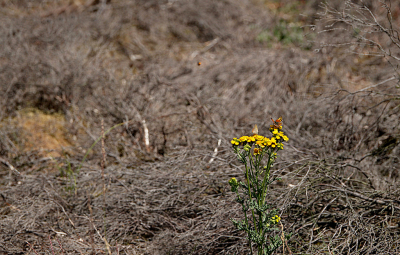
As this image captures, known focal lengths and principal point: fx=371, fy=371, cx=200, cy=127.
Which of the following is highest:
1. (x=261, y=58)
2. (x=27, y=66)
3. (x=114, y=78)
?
(x=27, y=66)

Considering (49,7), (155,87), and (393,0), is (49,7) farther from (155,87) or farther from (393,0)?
(393,0)

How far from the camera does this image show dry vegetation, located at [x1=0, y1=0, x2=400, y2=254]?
8.29 feet

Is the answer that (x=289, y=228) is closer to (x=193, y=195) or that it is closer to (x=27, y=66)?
(x=193, y=195)

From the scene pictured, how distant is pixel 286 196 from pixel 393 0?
219 inches

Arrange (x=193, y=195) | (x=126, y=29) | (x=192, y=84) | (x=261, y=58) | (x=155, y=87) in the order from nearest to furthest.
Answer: (x=193, y=195) < (x=155, y=87) < (x=192, y=84) < (x=261, y=58) < (x=126, y=29)

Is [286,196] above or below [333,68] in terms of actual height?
above

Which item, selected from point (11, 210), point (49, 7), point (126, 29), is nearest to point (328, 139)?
point (11, 210)

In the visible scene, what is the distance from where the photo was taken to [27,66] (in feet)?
13.6

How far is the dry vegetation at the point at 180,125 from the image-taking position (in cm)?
253

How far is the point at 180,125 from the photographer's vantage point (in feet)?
12.3

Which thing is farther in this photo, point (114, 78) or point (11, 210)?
point (114, 78)

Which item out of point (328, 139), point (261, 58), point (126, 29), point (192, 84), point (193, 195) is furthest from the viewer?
point (126, 29)

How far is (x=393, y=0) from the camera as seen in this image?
6414 mm

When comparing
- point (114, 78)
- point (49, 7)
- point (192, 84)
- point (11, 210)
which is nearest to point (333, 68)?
point (192, 84)
